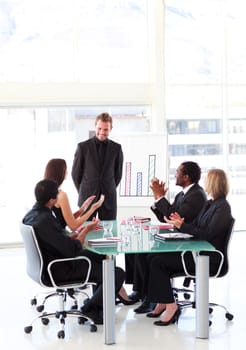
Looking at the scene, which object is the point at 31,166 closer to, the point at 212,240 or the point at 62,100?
the point at 62,100

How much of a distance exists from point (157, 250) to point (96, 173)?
7.07 feet

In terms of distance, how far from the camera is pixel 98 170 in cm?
673

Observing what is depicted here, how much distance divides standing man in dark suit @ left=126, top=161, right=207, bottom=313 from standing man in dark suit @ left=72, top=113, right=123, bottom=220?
3.45ft

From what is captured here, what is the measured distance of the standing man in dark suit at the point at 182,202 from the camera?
5.43 metres

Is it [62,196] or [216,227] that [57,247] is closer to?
[62,196]

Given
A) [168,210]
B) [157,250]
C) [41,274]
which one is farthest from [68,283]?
[168,210]

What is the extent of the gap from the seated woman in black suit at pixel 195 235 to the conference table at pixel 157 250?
151mm

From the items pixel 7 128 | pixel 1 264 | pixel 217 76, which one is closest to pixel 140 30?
pixel 217 76

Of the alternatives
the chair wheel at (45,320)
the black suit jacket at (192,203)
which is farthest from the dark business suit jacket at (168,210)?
the chair wheel at (45,320)

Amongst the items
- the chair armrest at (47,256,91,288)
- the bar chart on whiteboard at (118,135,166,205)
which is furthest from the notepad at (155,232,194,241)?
the bar chart on whiteboard at (118,135,166,205)

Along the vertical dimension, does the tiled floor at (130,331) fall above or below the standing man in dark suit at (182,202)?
below

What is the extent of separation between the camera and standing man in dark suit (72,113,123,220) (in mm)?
6699

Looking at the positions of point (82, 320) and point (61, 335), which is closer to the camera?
point (61, 335)

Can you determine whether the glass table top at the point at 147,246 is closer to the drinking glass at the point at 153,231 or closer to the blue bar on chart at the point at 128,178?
the drinking glass at the point at 153,231
